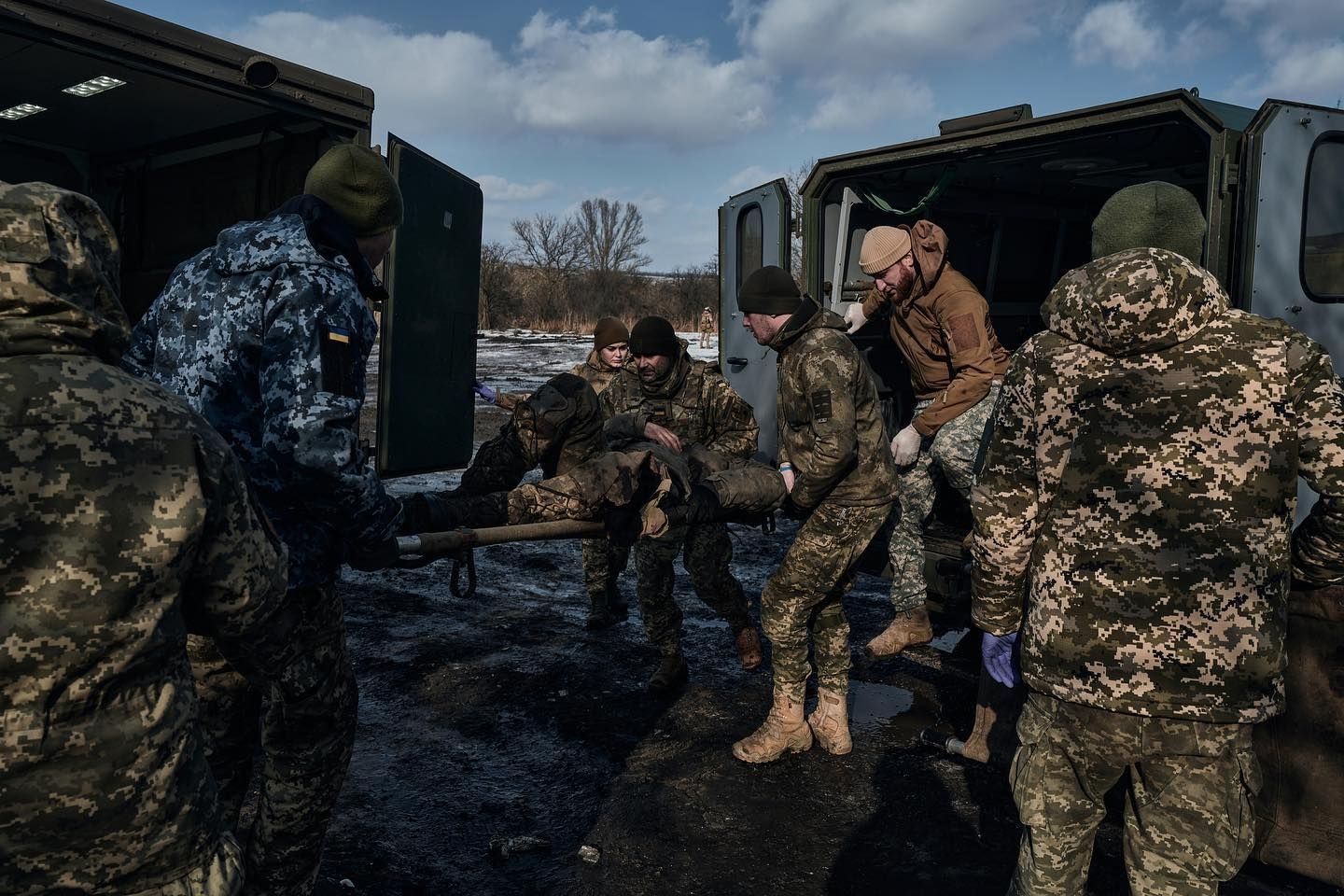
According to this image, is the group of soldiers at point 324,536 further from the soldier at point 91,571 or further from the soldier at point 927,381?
the soldier at point 927,381

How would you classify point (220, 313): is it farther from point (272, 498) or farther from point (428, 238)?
point (428, 238)

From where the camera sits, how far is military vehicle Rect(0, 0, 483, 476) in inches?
148

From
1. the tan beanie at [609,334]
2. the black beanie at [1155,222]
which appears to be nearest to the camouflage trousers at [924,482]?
the tan beanie at [609,334]

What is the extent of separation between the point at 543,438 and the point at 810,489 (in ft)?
4.83

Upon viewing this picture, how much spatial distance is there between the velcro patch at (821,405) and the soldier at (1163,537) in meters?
1.44

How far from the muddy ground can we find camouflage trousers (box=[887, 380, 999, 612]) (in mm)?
297

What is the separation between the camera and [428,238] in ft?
15.8

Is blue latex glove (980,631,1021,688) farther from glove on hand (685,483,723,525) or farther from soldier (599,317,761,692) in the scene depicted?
soldier (599,317,761,692)

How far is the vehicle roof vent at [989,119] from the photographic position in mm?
4398

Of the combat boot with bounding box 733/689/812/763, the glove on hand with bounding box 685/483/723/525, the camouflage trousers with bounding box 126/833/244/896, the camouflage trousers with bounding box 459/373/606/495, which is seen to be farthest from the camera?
the camouflage trousers with bounding box 459/373/606/495

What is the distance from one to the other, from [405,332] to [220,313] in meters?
2.54

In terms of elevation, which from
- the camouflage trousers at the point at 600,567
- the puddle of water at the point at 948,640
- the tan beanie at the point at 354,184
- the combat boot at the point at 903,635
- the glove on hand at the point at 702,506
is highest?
the tan beanie at the point at 354,184

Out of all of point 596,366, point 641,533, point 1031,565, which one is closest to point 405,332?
point 596,366

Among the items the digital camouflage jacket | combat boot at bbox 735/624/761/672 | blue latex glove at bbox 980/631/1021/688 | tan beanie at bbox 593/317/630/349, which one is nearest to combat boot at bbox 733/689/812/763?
combat boot at bbox 735/624/761/672
